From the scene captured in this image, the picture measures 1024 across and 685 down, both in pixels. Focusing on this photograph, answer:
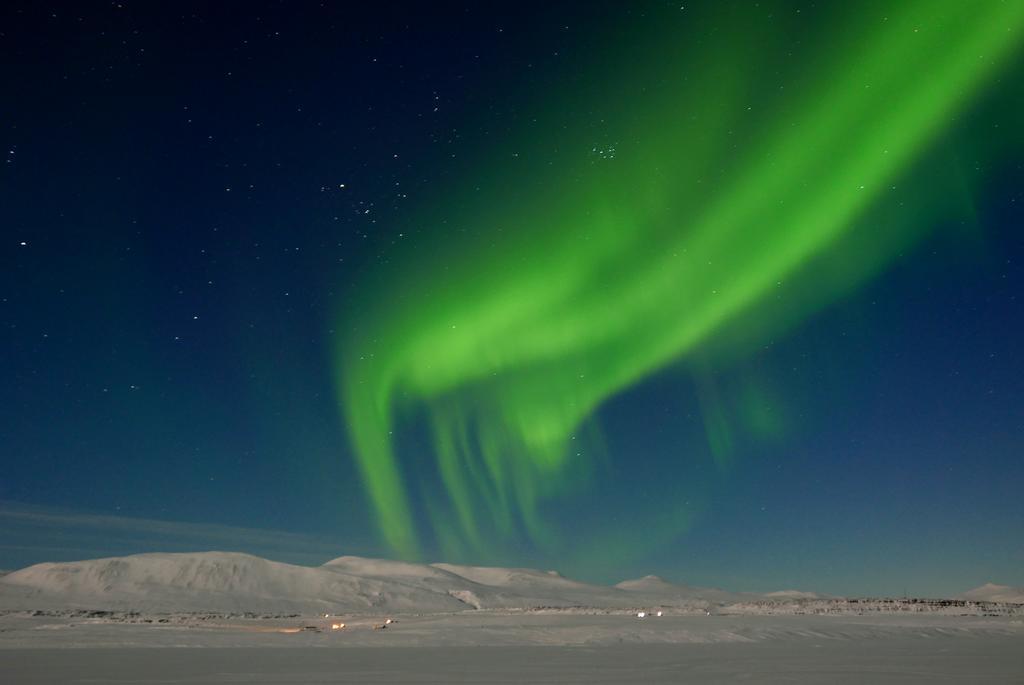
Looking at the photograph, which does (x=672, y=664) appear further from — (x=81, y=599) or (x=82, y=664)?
(x=81, y=599)

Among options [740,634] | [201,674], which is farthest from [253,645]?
[740,634]

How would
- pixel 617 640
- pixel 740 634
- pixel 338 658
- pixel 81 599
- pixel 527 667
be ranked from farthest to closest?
pixel 81 599
pixel 740 634
pixel 617 640
pixel 338 658
pixel 527 667

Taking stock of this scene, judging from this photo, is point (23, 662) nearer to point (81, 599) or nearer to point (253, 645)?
point (253, 645)

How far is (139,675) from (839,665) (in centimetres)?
2729

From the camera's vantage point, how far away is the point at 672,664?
3181cm

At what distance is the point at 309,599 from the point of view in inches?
7721

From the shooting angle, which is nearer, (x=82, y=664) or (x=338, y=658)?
(x=82, y=664)

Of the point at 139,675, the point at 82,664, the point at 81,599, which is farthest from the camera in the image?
the point at 81,599

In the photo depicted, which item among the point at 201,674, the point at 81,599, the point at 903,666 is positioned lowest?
the point at 903,666

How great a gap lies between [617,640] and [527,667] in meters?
22.4

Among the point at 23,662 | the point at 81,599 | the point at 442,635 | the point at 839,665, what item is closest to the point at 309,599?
the point at 81,599

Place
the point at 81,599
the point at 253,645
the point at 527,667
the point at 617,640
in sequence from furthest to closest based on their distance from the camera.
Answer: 1. the point at 81,599
2. the point at 617,640
3. the point at 253,645
4. the point at 527,667

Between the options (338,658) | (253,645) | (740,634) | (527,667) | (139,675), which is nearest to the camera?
(139,675)

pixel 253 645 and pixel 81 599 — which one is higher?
pixel 81 599
